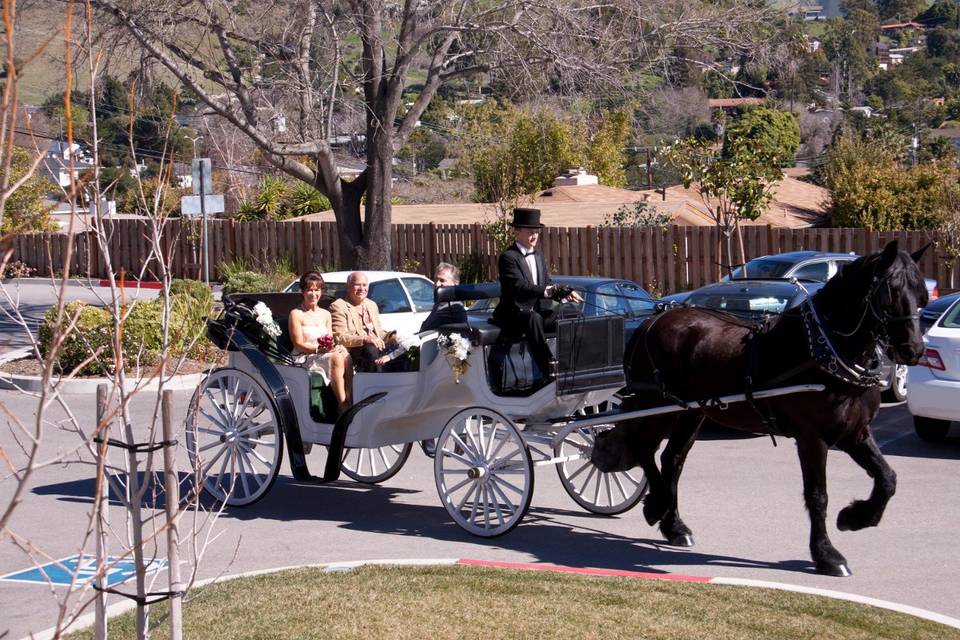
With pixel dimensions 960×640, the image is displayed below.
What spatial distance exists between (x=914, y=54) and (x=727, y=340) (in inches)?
5117

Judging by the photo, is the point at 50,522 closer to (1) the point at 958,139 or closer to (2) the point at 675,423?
(2) the point at 675,423

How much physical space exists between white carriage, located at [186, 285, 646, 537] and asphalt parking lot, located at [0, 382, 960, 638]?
0.82 feet

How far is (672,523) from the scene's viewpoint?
8664mm

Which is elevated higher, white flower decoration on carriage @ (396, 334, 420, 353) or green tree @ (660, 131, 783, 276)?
green tree @ (660, 131, 783, 276)

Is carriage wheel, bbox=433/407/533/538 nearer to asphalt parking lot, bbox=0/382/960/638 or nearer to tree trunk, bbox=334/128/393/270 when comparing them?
asphalt parking lot, bbox=0/382/960/638

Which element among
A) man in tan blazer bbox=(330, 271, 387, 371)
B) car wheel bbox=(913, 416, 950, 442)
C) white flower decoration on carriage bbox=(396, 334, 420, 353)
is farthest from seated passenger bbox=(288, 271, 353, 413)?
car wheel bbox=(913, 416, 950, 442)

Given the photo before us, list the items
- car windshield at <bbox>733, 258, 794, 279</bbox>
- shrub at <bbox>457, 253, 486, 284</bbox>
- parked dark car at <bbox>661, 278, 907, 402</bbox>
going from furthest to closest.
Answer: shrub at <bbox>457, 253, 486, 284</bbox> → car windshield at <bbox>733, 258, 794, 279</bbox> → parked dark car at <bbox>661, 278, 907, 402</bbox>

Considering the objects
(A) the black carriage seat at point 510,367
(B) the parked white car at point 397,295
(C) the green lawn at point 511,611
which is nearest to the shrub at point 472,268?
(B) the parked white car at point 397,295

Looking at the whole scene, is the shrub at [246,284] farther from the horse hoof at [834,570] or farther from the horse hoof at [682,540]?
the horse hoof at [834,570]

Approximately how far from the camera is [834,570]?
7703 millimetres

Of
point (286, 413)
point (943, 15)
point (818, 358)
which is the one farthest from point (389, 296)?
point (943, 15)

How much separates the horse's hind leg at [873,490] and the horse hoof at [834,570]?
0.34 meters

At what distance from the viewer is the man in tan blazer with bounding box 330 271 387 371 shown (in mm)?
10492

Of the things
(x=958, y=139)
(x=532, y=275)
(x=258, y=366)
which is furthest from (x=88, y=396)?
(x=958, y=139)
